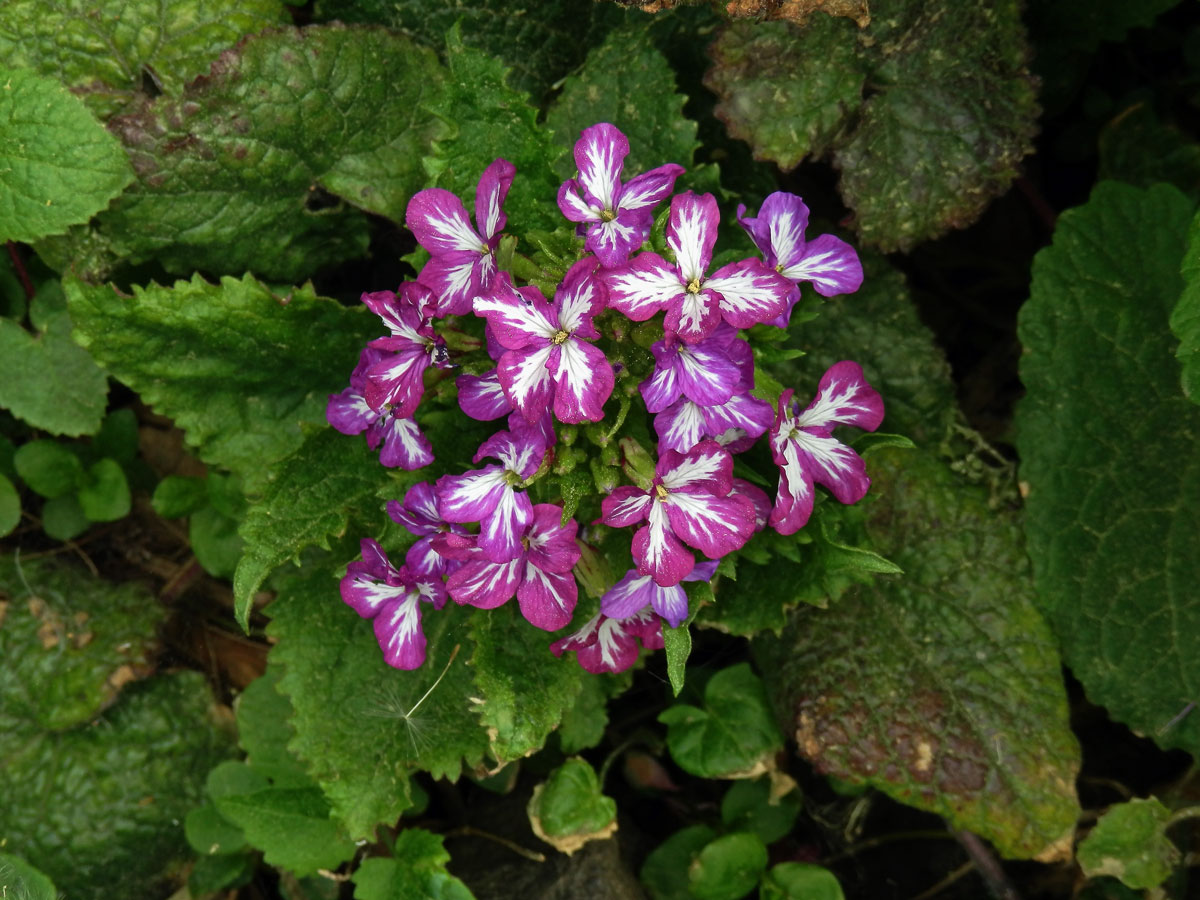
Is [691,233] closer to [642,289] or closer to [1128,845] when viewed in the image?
[642,289]

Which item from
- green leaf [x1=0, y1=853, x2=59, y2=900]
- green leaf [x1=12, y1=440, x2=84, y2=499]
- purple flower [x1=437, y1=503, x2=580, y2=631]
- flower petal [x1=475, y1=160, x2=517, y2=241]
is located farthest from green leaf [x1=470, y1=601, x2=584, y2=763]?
green leaf [x1=12, y1=440, x2=84, y2=499]

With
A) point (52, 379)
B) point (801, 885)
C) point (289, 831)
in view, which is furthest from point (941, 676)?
point (52, 379)

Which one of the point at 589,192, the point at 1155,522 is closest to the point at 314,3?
the point at 589,192

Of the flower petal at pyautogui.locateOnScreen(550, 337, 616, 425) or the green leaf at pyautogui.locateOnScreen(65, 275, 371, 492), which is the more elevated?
the flower petal at pyautogui.locateOnScreen(550, 337, 616, 425)

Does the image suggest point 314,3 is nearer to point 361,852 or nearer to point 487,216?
point 487,216

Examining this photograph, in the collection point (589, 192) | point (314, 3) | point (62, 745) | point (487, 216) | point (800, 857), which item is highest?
point (589, 192)

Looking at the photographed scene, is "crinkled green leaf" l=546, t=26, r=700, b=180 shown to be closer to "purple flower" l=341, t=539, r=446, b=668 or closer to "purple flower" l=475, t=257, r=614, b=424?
"purple flower" l=475, t=257, r=614, b=424

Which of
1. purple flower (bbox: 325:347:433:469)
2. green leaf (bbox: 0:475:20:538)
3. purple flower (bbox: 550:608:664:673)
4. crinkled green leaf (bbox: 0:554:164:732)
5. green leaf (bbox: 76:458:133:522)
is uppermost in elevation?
purple flower (bbox: 325:347:433:469)
